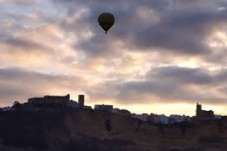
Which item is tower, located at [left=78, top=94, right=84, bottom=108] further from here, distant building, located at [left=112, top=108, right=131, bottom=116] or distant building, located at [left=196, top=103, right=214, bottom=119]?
distant building, located at [left=196, top=103, right=214, bottom=119]

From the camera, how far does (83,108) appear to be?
131 feet

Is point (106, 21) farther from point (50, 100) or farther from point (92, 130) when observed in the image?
point (92, 130)

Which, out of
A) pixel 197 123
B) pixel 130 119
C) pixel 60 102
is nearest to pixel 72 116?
pixel 60 102

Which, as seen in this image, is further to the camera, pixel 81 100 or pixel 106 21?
pixel 81 100

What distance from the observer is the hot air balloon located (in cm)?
2742

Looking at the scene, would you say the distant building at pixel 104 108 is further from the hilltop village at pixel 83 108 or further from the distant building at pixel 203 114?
the distant building at pixel 203 114

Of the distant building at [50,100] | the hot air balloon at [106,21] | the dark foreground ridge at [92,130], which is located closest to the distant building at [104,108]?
the dark foreground ridge at [92,130]

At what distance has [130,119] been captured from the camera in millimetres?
41188

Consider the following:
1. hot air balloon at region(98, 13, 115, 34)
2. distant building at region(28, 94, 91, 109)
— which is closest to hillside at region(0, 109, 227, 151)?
distant building at region(28, 94, 91, 109)

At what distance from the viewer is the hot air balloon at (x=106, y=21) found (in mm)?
27422

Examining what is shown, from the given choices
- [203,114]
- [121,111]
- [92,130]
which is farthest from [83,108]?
[203,114]

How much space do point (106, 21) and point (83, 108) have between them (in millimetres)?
13139

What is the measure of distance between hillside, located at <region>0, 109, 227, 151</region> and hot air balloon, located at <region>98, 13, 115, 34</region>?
12.5 m

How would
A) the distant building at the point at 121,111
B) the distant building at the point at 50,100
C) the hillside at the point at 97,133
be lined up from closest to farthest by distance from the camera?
the hillside at the point at 97,133 → the distant building at the point at 50,100 → the distant building at the point at 121,111
